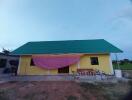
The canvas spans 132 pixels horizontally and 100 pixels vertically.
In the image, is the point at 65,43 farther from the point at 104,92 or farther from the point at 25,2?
the point at 104,92

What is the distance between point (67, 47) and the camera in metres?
20.3

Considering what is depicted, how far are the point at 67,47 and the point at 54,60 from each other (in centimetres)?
298

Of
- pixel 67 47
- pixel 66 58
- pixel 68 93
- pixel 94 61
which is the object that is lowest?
pixel 68 93

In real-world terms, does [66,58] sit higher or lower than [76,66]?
higher

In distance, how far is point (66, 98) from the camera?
10.3 meters

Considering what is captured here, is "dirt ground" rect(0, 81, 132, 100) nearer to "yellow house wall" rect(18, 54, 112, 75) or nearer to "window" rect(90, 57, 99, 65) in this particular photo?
"yellow house wall" rect(18, 54, 112, 75)

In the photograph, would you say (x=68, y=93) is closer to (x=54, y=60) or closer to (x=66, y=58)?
(x=66, y=58)

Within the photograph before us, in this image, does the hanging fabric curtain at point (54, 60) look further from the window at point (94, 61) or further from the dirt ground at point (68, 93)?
the dirt ground at point (68, 93)

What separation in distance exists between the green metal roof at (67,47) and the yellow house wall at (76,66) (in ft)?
2.57

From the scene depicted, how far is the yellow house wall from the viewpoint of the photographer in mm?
18250

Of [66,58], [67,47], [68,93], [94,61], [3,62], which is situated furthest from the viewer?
[3,62]

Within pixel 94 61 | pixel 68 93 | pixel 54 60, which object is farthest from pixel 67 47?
pixel 68 93

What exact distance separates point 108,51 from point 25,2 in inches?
419

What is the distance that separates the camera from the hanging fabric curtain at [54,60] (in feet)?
58.5
